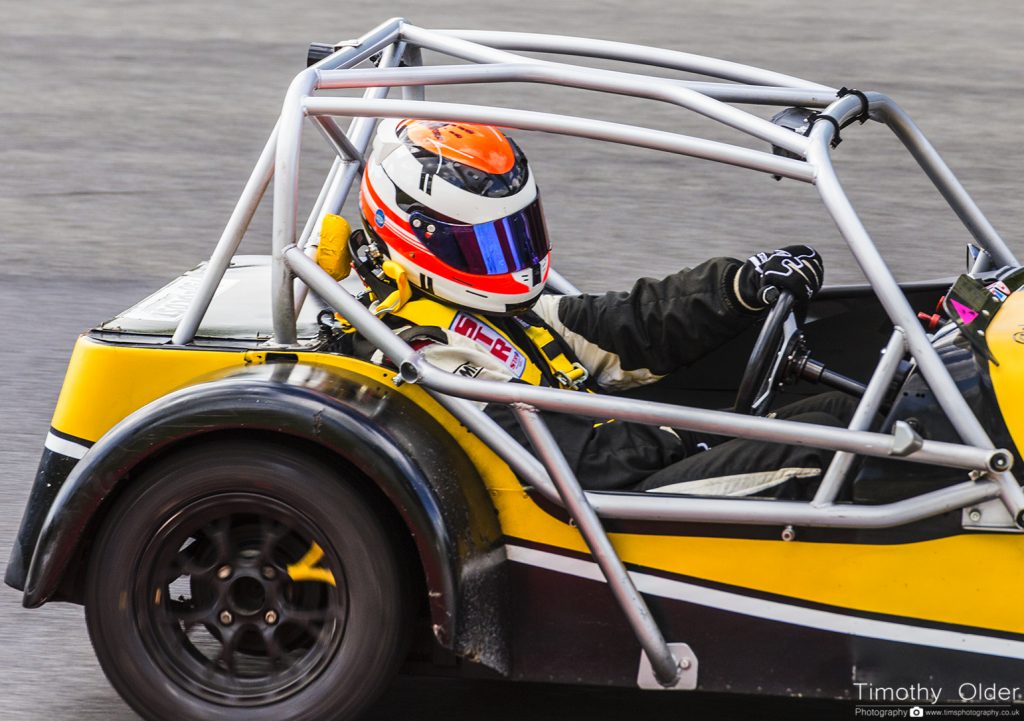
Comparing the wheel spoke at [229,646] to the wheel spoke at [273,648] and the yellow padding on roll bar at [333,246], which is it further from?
the yellow padding on roll bar at [333,246]

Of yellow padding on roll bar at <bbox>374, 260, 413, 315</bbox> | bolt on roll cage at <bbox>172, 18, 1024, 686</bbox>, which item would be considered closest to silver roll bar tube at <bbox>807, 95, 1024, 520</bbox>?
bolt on roll cage at <bbox>172, 18, 1024, 686</bbox>

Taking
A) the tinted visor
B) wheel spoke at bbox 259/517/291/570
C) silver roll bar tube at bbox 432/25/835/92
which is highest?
silver roll bar tube at bbox 432/25/835/92

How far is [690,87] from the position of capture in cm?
315

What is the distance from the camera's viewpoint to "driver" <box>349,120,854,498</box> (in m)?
3.09

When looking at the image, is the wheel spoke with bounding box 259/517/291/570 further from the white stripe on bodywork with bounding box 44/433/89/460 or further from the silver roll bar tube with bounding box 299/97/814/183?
the silver roll bar tube with bounding box 299/97/814/183

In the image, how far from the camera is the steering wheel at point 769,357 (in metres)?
3.43

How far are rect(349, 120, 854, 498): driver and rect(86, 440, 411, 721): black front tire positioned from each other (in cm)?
37

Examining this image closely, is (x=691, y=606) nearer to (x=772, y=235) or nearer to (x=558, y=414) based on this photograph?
(x=558, y=414)

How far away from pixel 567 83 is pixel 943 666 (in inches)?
54.5

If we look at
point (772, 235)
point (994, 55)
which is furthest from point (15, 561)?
point (994, 55)

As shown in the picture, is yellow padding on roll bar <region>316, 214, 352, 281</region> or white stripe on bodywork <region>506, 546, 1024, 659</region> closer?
white stripe on bodywork <region>506, 546, 1024, 659</region>

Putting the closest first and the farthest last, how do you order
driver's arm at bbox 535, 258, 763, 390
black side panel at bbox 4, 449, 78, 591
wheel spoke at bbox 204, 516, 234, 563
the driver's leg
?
Answer: 1. the driver's leg
2. wheel spoke at bbox 204, 516, 234, 563
3. black side panel at bbox 4, 449, 78, 591
4. driver's arm at bbox 535, 258, 763, 390

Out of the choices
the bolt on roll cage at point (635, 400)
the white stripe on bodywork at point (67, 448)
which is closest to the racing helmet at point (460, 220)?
the bolt on roll cage at point (635, 400)

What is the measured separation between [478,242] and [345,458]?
533 mm
